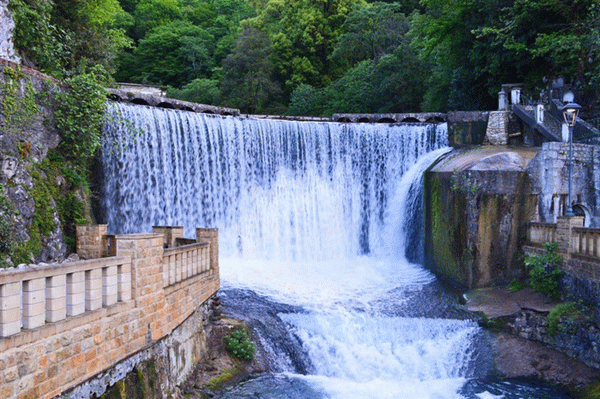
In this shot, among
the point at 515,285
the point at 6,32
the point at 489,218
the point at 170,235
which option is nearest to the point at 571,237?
the point at 515,285

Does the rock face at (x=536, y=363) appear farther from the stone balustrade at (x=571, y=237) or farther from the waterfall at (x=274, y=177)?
the waterfall at (x=274, y=177)

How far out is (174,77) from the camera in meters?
44.3

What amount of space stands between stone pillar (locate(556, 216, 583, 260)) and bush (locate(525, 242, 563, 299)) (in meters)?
0.25

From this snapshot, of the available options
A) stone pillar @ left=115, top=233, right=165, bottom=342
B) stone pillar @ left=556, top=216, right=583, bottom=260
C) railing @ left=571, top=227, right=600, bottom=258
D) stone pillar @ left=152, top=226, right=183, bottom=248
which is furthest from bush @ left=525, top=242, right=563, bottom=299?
stone pillar @ left=115, top=233, right=165, bottom=342

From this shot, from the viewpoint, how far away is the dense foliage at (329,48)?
780 inches

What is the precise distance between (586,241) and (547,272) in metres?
1.63

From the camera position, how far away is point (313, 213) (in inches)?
874

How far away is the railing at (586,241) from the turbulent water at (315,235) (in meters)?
2.89

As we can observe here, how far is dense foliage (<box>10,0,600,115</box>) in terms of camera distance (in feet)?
65.0

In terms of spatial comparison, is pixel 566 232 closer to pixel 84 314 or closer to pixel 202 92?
pixel 84 314

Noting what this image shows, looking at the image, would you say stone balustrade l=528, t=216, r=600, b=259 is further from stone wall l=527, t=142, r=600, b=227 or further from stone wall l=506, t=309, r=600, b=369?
stone wall l=506, t=309, r=600, b=369

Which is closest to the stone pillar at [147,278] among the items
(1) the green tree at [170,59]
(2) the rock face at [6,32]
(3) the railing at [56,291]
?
(3) the railing at [56,291]

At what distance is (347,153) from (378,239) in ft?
11.7

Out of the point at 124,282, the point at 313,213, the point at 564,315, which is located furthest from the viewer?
the point at 313,213
